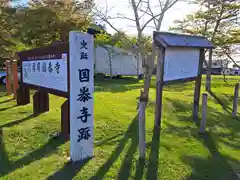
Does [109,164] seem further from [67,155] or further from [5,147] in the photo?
[5,147]

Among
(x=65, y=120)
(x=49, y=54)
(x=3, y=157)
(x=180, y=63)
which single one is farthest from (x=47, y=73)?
(x=180, y=63)

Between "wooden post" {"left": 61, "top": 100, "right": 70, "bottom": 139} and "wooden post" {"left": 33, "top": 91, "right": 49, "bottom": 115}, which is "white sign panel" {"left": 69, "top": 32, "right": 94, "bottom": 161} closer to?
"wooden post" {"left": 61, "top": 100, "right": 70, "bottom": 139}

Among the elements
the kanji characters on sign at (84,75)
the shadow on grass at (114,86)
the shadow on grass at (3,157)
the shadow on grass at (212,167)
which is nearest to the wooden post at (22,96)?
the shadow on grass at (3,157)

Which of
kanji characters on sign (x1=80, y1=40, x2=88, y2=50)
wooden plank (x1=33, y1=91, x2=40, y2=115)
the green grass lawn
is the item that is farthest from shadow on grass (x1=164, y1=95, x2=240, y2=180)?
wooden plank (x1=33, y1=91, x2=40, y2=115)

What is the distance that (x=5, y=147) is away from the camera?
3.97 meters

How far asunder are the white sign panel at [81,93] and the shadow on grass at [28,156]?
1.92 ft

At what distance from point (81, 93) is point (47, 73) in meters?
1.64

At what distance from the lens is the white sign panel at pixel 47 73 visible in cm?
400

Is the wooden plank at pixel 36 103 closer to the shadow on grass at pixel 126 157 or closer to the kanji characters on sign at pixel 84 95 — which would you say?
the shadow on grass at pixel 126 157

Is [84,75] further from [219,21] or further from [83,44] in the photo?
[219,21]

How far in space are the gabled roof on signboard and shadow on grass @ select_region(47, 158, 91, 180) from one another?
8.79 feet

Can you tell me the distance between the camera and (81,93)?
11.0 ft

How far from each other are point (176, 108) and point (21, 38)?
7.57 metres

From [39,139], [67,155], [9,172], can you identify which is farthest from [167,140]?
[9,172]
